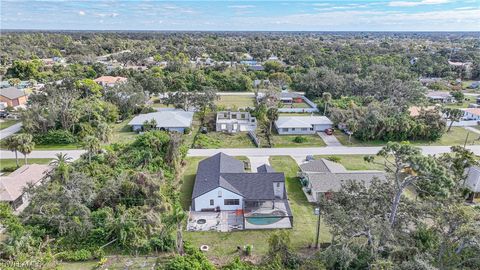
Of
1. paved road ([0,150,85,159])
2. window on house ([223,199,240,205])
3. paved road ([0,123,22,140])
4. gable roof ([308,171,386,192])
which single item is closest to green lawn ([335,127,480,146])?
gable roof ([308,171,386,192])

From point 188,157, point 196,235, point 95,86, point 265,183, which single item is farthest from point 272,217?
point 95,86

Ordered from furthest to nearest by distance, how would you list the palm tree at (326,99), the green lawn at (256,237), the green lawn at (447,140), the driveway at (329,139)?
the palm tree at (326,99) < the driveway at (329,139) < the green lawn at (447,140) < the green lawn at (256,237)

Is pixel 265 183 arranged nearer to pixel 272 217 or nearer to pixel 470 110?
pixel 272 217

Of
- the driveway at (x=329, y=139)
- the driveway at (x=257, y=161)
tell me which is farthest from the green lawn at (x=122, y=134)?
the driveway at (x=329, y=139)

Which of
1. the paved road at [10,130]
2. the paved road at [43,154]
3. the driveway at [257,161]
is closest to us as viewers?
the driveway at [257,161]

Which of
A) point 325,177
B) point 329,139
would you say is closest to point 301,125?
point 329,139

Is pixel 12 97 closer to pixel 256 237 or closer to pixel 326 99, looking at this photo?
pixel 326 99

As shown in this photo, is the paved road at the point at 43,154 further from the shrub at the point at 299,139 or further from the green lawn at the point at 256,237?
the shrub at the point at 299,139
